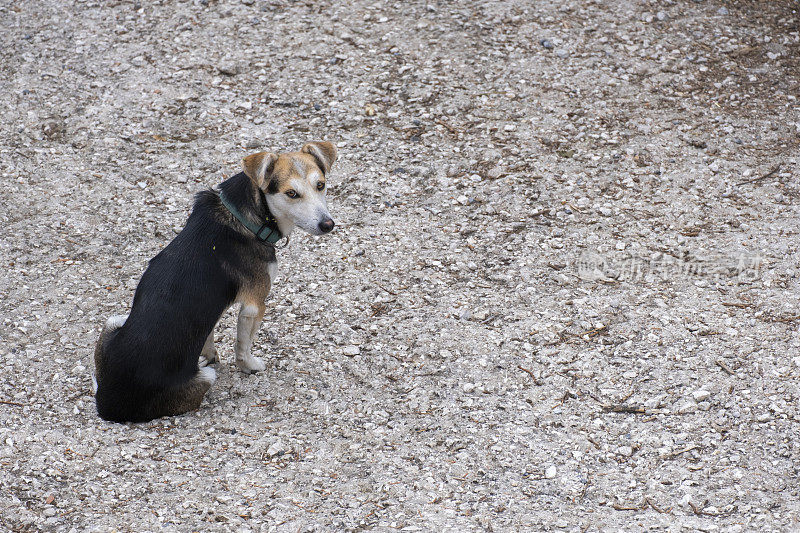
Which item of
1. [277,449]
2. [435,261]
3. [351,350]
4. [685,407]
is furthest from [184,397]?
[685,407]

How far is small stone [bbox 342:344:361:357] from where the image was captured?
5762 mm

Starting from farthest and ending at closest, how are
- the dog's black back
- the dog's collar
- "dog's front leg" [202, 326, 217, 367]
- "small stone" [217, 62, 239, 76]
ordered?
"small stone" [217, 62, 239, 76], "dog's front leg" [202, 326, 217, 367], the dog's collar, the dog's black back

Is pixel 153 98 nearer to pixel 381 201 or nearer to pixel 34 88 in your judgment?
pixel 34 88

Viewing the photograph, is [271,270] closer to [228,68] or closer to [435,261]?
[435,261]

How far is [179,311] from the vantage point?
474 cm

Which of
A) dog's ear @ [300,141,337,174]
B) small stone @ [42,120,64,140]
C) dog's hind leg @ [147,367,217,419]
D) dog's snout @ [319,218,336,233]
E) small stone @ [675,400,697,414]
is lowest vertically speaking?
small stone @ [675,400,697,414]

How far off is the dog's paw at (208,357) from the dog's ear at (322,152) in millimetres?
1537

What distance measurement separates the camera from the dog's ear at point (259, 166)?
191 inches

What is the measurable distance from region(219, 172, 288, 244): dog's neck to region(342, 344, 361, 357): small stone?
1202 mm

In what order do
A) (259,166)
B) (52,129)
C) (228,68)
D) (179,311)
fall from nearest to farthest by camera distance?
1. (179,311)
2. (259,166)
3. (52,129)
4. (228,68)

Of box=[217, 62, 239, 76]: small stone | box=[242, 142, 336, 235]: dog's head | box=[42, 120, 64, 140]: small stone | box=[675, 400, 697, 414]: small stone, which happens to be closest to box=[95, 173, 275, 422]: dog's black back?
box=[242, 142, 336, 235]: dog's head

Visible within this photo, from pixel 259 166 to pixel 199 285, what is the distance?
0.84 m

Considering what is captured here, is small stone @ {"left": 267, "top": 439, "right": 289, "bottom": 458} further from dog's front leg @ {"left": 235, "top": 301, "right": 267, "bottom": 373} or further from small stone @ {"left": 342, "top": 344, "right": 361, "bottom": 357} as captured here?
small stone @ {"left": 342, "top": 344, "right": 361, "bottom": 357}

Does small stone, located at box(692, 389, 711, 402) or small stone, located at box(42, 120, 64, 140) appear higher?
small stone, located at box(42, 120, 64, 140)
